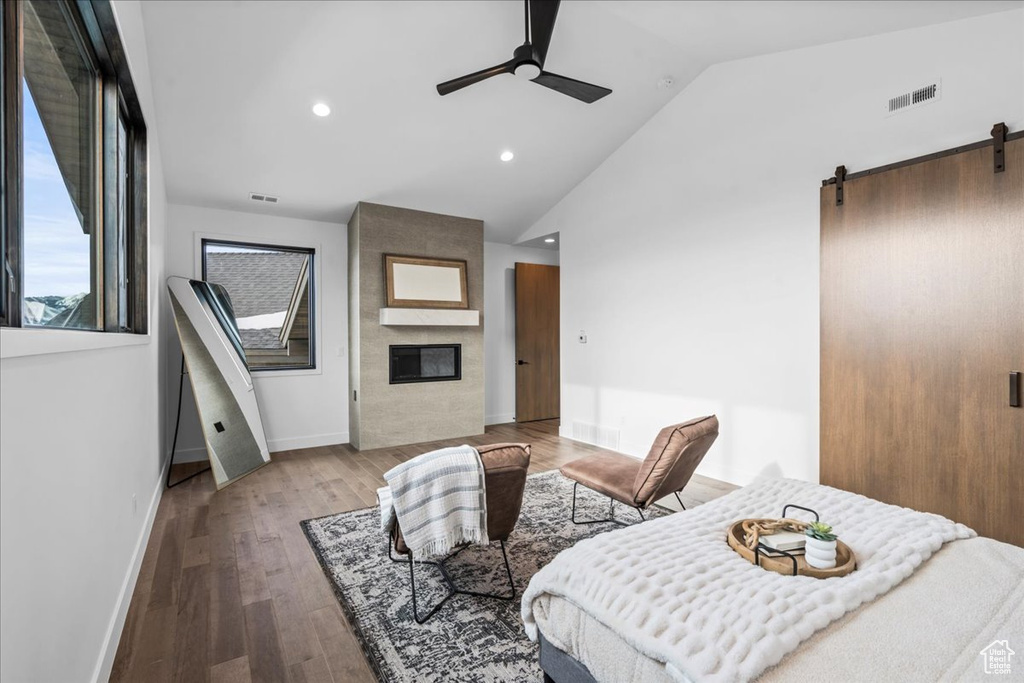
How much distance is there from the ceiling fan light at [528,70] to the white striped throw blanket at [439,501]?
7.30 ft

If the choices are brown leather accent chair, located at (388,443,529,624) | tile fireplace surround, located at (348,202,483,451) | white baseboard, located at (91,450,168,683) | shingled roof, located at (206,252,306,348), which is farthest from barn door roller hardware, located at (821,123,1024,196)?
shingled roof, located at (206,252,306,348)

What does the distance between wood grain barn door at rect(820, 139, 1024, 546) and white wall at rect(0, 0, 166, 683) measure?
3983 millimetres

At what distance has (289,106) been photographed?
11.8 ft

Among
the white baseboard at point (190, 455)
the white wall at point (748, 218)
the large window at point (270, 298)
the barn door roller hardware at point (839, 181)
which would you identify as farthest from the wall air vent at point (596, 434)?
the white baseboard at point (190, 455)

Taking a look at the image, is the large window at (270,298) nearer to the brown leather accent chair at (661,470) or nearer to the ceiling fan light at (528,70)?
the ceiling fan light at (528,70)

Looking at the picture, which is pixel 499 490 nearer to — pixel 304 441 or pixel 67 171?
pixel 67 171

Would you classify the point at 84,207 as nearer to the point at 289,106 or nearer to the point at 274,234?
the point at 289,106

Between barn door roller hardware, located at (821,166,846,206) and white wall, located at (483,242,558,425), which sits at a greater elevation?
barn door roller hardware, located at (821,166,846,206)

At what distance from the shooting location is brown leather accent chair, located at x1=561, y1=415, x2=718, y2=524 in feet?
8.33

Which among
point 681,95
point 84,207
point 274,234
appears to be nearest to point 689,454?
point 84,207

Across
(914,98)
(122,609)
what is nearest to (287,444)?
(122,609)

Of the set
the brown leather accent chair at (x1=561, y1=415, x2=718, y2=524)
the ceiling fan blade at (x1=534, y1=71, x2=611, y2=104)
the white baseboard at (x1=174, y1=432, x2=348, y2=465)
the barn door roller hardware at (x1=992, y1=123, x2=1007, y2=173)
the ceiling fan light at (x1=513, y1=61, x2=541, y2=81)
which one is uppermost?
the ceiling fan blade at (x1=534, y1=71, x2=611, y2=104)

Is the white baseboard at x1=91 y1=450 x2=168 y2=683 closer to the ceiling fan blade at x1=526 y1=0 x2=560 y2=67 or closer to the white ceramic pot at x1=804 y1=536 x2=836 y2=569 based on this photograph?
the white ceramic pot at x1=804 y1=536 x2=836 y2=569

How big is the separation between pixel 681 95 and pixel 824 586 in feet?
14.0
